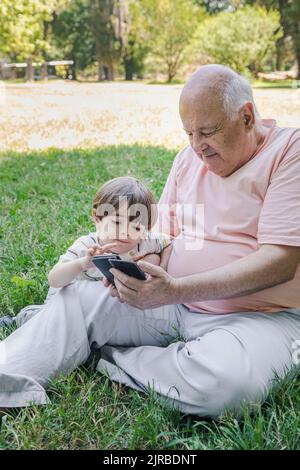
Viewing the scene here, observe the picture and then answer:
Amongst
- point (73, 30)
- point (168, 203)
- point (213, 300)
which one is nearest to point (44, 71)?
point (73, 30)

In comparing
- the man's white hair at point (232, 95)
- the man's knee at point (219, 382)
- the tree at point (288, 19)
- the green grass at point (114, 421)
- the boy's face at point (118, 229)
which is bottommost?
the green grass at point (114, 421)

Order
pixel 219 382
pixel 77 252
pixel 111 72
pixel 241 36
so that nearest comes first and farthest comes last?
pixel 219 382
pixel 77 252
pixel 111 72
pixel 241 36

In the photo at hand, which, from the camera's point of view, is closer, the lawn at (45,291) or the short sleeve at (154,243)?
the lawn at (45,291)

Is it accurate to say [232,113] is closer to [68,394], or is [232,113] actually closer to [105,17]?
[68,394]

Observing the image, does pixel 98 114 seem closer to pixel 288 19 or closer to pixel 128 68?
pixel 128 68

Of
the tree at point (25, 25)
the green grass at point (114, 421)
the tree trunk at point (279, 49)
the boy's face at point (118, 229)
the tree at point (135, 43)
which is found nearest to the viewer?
the green grass at point (114, 421)

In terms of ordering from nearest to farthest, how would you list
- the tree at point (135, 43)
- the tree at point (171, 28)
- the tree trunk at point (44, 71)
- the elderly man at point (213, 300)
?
the elderly man at point (213, 300) < the tree trunk at point (44, 71) < the tree at point (135, 43) < the tree at point (171, 28)

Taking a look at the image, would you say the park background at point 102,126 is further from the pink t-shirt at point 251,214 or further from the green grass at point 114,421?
the pink t-shirt at point 251,214

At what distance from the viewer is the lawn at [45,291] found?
163 centimetres

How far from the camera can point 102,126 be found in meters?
8.52

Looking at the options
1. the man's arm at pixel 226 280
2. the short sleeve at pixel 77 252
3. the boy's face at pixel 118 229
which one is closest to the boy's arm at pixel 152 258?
the boy's face at pixel 118 229

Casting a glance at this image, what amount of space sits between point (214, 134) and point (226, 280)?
49 centimetres
